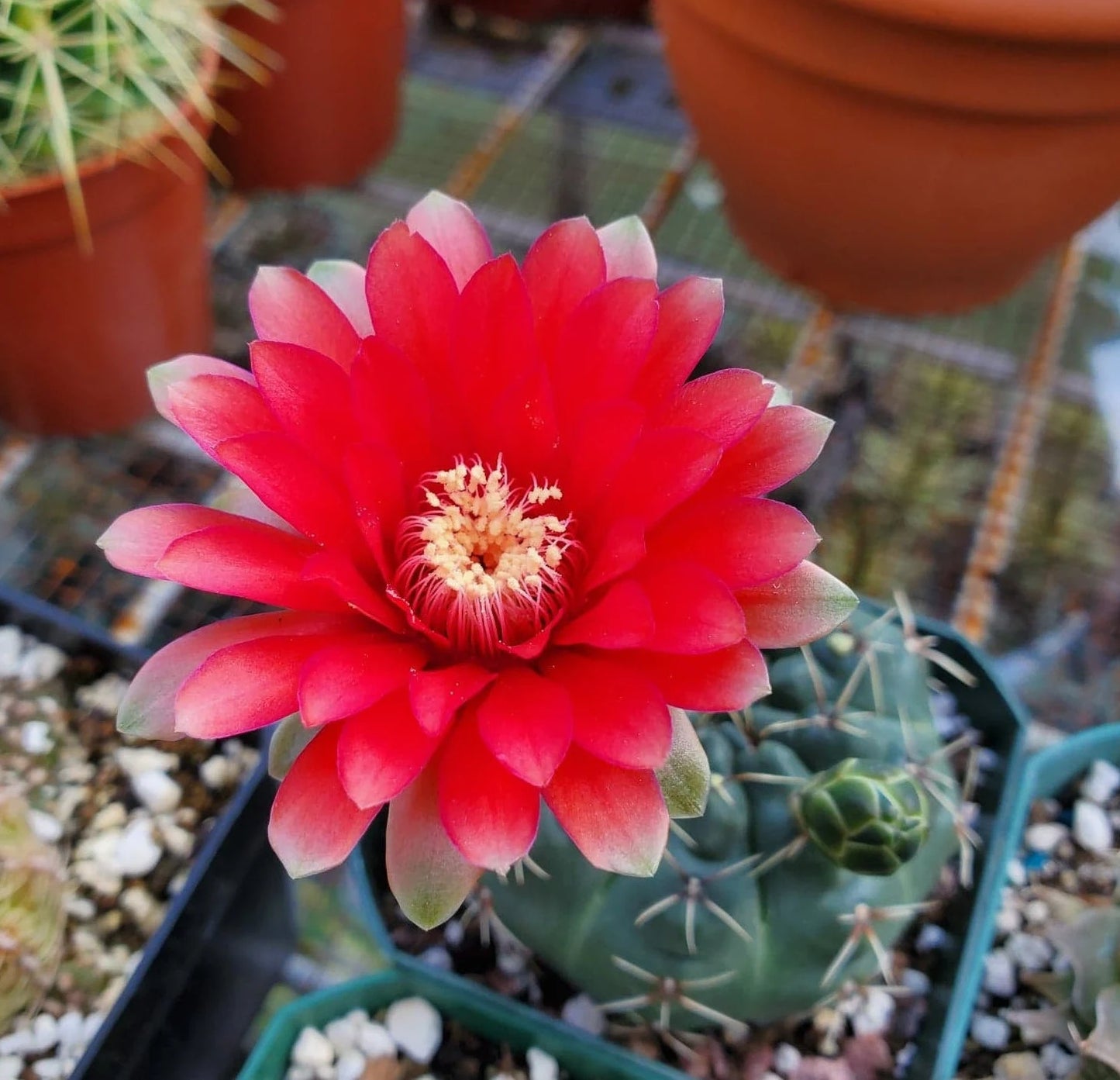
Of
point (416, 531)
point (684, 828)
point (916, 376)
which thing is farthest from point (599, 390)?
point (916, 376)

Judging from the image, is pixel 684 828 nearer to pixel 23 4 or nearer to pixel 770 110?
pixel 770 110

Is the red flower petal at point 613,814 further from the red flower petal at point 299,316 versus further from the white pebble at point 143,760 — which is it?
the white pebble at point 143,760

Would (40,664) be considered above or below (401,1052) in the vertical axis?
above

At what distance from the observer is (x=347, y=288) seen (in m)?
0.56

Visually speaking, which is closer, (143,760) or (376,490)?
(376,490)

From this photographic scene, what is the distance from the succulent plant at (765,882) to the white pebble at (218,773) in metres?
0.24

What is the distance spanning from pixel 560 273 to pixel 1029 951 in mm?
562

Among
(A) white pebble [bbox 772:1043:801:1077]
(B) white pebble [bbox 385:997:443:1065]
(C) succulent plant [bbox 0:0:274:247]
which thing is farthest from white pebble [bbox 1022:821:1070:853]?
(C) succulent plant [bbox 0:0:274:247]

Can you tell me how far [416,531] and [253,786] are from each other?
0.83 ft

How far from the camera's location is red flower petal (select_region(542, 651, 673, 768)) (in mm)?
407

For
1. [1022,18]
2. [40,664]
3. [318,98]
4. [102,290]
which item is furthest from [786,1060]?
[318,98]

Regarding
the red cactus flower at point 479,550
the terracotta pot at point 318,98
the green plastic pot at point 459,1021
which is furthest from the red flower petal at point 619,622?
the terracotta pot at point 318,98

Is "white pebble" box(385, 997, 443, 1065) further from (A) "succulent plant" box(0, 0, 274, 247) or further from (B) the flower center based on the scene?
(A) "succulent plant" box(0, 0, 274, 247)

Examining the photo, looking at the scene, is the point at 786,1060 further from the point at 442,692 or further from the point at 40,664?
the point at 40,664
